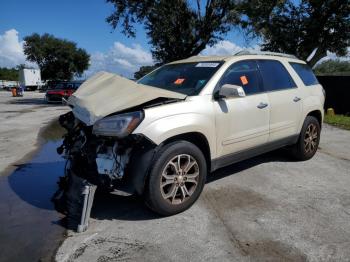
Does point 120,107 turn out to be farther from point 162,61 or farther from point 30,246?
point 162,61

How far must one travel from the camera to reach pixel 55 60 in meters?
65.3

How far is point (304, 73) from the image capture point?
6402 mm

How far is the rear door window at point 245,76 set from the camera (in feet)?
16.0

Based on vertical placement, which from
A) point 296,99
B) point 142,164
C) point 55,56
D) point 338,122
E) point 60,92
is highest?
point 55,56

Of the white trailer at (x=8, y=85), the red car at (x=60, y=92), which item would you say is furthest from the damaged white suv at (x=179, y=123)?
the white trailer at (x=8, y=85)

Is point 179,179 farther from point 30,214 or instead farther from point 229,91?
point 30,214

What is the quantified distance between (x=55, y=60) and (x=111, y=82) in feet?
213

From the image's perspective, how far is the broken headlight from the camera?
12.2ft

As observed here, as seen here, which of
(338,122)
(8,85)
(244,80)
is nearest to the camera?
(244,80)

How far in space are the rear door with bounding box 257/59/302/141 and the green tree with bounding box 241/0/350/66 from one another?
40.6 feet

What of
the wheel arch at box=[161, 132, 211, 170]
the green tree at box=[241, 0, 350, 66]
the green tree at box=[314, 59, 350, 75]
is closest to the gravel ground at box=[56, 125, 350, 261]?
the wheel arch at box=[161, 132, 211, 170]

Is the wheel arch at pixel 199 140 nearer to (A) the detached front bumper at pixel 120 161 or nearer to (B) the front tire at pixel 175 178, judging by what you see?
(B) the front tire at pixel 175 178

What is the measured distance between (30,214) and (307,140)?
4.49m

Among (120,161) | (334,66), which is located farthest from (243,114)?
(334,66)
